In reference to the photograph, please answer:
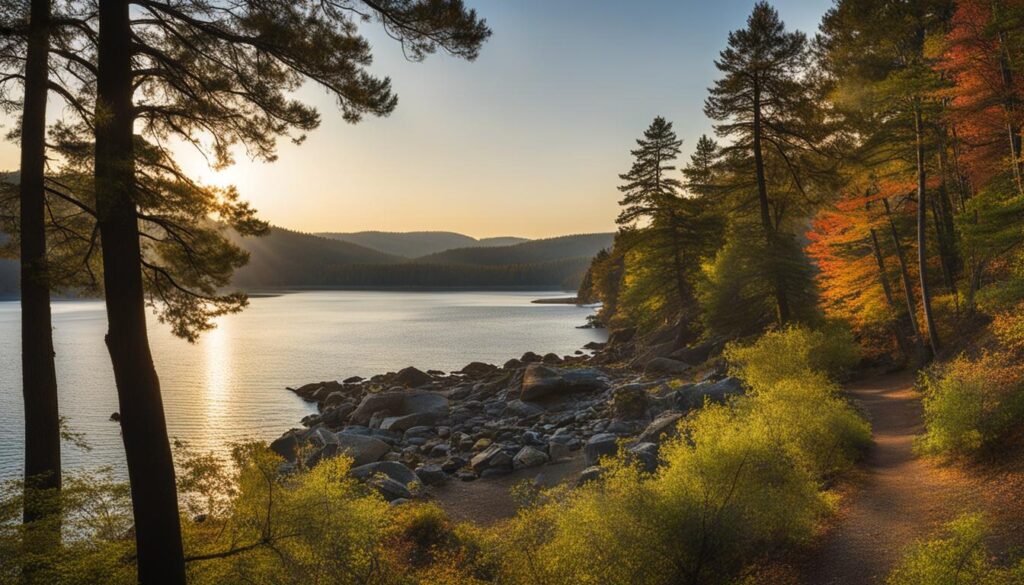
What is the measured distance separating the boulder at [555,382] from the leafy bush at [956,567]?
20.1 metres

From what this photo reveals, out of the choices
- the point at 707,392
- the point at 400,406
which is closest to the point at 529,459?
the point at 707,392

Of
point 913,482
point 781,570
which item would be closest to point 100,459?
point 781,570

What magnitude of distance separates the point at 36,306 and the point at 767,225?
24072 millimetres

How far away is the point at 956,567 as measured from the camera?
527 cm

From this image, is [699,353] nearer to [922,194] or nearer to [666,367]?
[666,367]

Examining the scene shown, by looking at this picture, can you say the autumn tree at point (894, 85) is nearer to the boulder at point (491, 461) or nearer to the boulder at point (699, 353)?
the boulder at point (699, 353)

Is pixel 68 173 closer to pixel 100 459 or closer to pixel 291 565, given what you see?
pixel 291 565

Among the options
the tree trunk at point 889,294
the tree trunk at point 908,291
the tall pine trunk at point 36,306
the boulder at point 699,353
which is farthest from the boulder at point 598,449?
the tree trunk at point 889,294

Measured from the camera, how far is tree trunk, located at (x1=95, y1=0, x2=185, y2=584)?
23.0 ft

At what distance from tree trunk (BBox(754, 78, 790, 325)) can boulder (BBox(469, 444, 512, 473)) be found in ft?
44.6

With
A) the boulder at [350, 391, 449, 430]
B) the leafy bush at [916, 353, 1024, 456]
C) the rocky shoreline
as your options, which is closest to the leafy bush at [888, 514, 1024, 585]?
the leafy bush at [916, 353, 1024, 456]

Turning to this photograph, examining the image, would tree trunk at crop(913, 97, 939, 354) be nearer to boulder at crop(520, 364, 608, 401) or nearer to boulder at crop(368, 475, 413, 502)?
boulder at crop(520, 364, 608, 401)

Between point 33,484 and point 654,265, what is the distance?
35.2m

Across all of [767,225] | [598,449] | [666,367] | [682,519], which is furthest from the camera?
[666,367]
